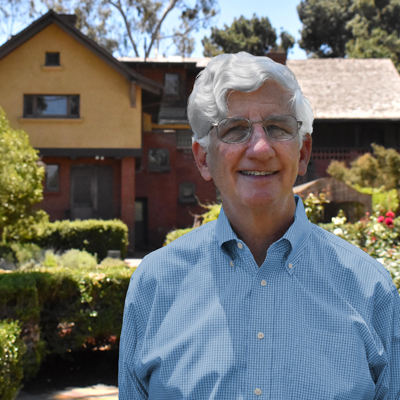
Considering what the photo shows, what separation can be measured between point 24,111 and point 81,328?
1555cm

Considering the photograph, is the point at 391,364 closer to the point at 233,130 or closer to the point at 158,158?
→ the point at 233,130

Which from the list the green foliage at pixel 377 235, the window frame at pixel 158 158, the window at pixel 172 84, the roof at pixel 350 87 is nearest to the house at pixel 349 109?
the roof at pixel 350 87

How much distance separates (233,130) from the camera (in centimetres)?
189

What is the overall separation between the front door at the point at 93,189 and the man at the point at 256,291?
20029 millimetres

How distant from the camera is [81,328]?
730 centimetres

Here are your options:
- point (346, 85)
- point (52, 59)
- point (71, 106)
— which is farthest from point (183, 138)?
point (346, 85)

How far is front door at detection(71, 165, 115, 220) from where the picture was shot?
21.5 meters

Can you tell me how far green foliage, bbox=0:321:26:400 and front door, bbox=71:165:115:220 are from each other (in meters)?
16.0

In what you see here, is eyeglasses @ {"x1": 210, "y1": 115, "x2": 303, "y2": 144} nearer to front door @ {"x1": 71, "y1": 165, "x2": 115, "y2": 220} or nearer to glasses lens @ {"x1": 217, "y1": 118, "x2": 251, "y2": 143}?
glasses lens @ {"x1": 217, "y1": 118, "x2": 251, "y2": 143}

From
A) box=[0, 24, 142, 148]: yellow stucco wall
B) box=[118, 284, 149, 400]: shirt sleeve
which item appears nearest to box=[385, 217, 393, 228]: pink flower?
box=[118, 284, 149, 400]: shirt sleeve

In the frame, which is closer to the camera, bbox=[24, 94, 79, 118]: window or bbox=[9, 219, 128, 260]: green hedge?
bbox=[9, 219, 128, 260]: green hedge

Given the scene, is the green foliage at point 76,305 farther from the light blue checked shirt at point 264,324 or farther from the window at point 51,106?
the window at point 51,106

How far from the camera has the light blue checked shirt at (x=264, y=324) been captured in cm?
168

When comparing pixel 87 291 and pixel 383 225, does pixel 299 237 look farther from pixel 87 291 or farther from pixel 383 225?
pixel 383 225
